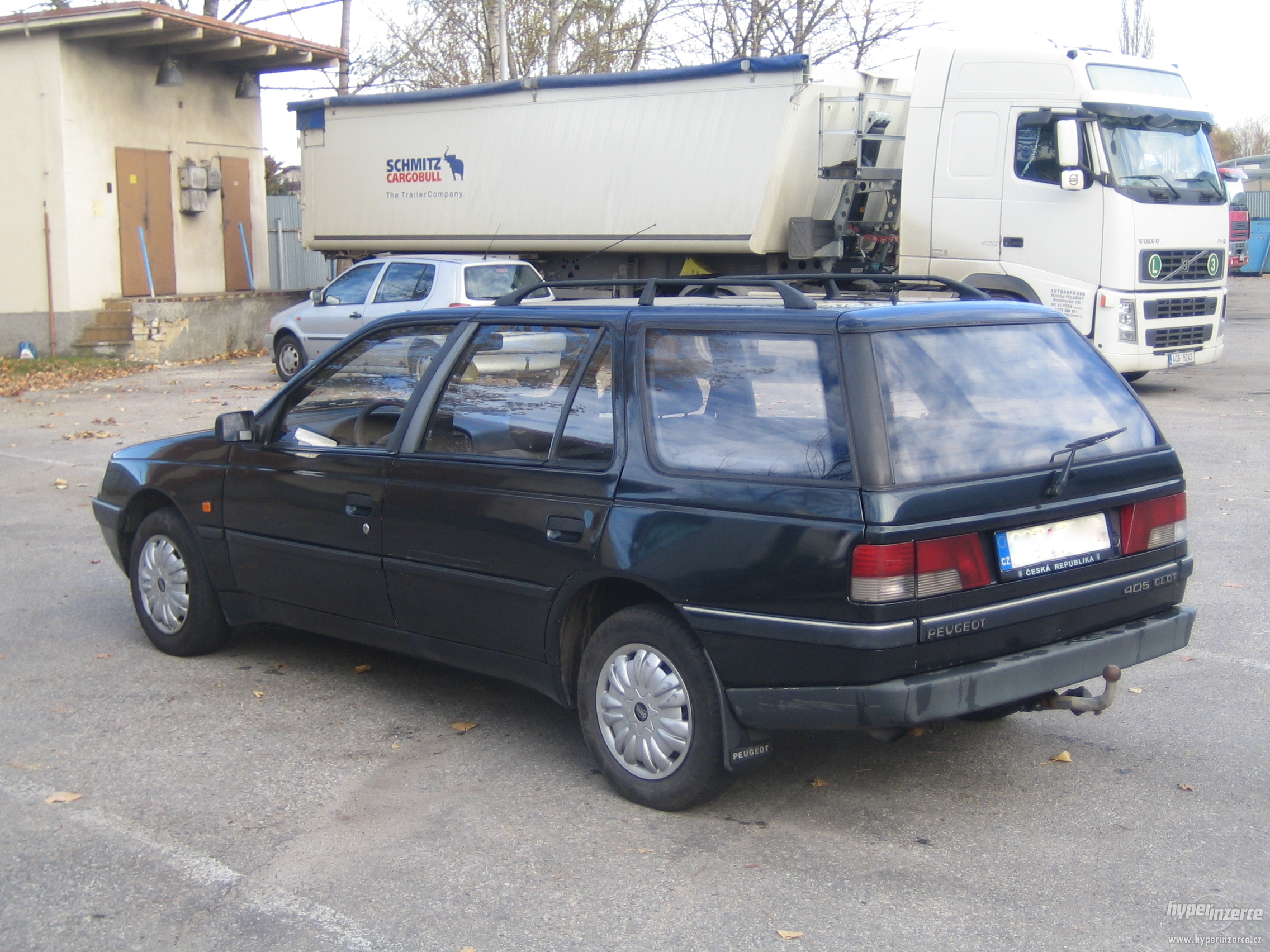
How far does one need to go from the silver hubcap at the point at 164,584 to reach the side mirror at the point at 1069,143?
400 inches

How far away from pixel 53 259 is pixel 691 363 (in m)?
18.6

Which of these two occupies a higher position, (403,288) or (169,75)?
(169,75)

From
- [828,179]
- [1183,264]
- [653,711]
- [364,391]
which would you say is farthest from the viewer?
[828,179]

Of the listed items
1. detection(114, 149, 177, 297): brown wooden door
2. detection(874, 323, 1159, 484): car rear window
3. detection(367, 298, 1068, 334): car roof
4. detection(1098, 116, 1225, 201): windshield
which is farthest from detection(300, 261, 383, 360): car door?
detection(874, 323, 1159, 484): car rear window

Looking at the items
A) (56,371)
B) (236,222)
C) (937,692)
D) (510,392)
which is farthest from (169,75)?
(937,692)

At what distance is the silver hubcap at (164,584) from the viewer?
581 cm

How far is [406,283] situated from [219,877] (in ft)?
39.7

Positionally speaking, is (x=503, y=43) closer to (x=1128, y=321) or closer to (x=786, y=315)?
(x=1128, y=321)

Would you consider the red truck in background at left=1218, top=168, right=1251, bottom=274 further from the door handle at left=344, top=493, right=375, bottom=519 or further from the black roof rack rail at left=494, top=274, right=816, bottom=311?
the door handle at left=344, top=493, right=375, bottom=519

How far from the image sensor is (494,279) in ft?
49.3

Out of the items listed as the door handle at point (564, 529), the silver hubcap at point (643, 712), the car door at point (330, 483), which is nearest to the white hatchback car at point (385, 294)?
the car door at point (330, 483)

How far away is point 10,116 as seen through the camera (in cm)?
1986

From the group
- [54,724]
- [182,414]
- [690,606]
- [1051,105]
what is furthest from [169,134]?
[690,606]

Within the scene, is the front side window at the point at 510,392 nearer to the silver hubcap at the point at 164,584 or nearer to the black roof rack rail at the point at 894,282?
the black roof rack rail at the point at 894,282
